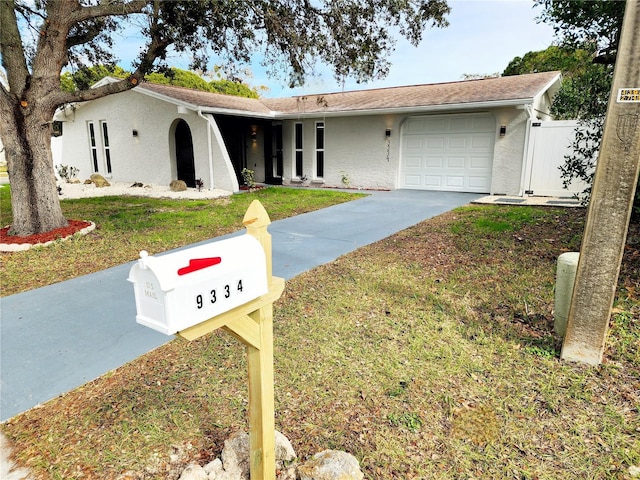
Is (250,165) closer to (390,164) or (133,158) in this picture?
(133,158)

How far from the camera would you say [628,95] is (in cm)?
264

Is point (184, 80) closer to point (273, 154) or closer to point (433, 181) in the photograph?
point (273, 154)

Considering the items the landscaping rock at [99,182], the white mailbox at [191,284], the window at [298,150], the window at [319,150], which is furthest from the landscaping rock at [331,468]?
the landscaping rock at [99,182]

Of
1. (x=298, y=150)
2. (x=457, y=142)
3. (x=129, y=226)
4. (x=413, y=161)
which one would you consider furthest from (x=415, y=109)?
(x=129, y=226)

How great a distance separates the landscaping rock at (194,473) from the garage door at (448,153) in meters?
11.8

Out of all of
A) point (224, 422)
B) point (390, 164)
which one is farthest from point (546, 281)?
point (390, 164)

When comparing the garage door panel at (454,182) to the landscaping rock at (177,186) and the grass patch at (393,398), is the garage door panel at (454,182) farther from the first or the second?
the landscaping rock at (177,186)

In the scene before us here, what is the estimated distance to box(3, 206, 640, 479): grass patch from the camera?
223 centimetres

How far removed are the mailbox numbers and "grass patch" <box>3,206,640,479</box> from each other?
4.31ft

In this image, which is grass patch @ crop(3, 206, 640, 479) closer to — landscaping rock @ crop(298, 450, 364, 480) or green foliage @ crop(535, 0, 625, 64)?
landscaping rock @ crop(298, 450, 364, 480)

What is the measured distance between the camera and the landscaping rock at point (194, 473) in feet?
6.47

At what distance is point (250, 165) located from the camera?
643 inches

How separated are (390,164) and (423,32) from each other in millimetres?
5980

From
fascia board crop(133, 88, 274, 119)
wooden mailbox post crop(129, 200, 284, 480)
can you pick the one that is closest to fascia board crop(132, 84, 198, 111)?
fascia board crop(133, 88, 274, 119)
